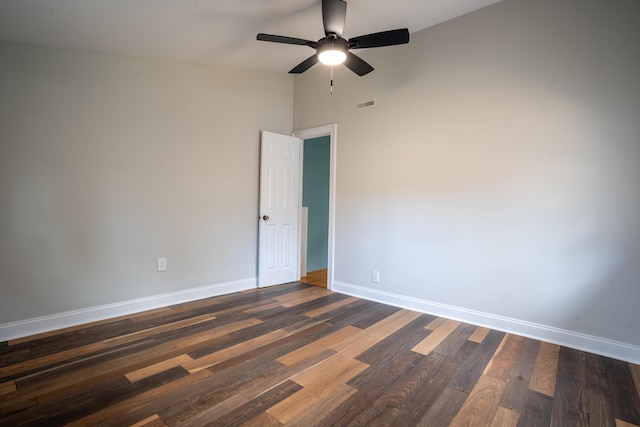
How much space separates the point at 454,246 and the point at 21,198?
12.4 feet

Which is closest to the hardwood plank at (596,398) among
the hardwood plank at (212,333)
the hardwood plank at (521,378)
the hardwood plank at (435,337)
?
the hardwood plank at (521,378)

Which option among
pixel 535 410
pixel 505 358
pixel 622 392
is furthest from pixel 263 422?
pixel 622 392

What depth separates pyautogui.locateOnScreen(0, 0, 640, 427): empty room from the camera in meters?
1.94

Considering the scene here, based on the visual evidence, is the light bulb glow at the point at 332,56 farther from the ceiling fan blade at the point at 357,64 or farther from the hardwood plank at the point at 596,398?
the hardwood plank at the point at 596,398

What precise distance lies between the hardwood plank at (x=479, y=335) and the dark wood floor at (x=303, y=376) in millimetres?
17

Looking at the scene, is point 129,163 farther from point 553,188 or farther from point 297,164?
point 553,188

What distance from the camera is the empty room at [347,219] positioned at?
76.5 inches

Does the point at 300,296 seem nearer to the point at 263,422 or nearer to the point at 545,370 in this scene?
the point at 263,422

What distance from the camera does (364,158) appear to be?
12.5 ft

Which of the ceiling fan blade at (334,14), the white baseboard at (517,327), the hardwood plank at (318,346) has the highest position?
the ceiling fan blade at (334,14)

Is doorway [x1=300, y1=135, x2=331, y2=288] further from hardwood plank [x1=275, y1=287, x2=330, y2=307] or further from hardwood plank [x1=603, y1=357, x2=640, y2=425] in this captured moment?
hardwood plank [x1=603, y1=357, x2=640, y2=425]

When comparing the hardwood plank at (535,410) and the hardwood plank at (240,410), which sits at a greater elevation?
the hardwood plank at (240,410)

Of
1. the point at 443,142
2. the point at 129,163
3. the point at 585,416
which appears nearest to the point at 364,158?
the point at 443,142

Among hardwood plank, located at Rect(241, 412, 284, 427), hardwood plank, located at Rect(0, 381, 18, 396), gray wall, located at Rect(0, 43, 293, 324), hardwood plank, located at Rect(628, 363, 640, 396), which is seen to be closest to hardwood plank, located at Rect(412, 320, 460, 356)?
hardwood plank, located at Rect(628, 363, 640, 396)
